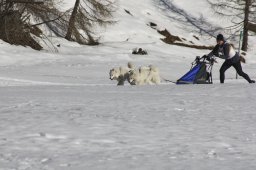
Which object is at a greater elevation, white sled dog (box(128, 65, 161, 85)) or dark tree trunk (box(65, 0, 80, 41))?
dark tree trunk (box(65, 0, 80, 41))

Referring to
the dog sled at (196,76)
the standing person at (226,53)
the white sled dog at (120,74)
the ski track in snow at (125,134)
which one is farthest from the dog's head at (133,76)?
the ski track in snow at (125,134)

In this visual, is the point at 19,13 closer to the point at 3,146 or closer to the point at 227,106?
the point at 227,106

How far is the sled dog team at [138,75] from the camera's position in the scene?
1262 cm

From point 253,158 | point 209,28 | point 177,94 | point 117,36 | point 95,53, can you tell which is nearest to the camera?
point 253,158

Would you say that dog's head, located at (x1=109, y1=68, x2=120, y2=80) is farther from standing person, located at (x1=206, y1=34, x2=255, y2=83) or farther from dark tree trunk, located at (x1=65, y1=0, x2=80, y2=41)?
dark tree trunk, located at (x1=65, y1=0, x2=80, y2=41)

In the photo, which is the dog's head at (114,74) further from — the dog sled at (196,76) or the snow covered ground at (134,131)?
the snow covered ground at (134,131)

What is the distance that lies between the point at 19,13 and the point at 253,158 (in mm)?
21368

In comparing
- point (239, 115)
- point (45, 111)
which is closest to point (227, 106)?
point (239, 115)

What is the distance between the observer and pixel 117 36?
99.9 feet

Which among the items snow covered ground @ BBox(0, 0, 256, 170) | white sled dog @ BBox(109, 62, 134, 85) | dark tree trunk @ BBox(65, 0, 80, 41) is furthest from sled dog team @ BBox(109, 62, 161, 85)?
dark tree trunk @ BBox(65, 0, 80, 41)

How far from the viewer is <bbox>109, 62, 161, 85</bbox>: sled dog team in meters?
12.6

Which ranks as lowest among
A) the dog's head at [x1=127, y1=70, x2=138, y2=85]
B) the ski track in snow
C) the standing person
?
the ski track in snow

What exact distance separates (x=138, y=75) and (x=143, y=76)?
169mm

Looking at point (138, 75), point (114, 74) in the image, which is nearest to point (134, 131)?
point (138, 75)
